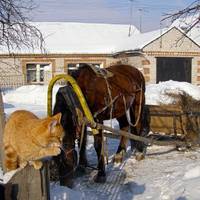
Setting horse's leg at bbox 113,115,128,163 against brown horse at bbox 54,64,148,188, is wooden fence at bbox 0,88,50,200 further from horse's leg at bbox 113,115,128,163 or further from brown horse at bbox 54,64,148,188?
horse's leg at bbox 113,115,128,163

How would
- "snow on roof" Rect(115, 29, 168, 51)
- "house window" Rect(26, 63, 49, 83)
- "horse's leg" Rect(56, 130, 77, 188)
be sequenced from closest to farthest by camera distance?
"horse's leg" Rect(56, 130, 77, 188) < "snow on roof" Rect(115, 29, 168, 51) < "house window" Rect(26, 63, 49, 83)

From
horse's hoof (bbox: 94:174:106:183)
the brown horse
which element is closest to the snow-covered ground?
horse's hoof (bbox: 94:174:106:183)

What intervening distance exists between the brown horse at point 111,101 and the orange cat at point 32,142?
306cm

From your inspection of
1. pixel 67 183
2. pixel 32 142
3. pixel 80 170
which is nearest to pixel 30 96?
pixel 80 170

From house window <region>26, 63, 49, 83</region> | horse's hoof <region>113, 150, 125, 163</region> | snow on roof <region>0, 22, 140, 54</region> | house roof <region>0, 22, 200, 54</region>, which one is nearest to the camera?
horse's hoof <region>113, 150, 125, 163</region>

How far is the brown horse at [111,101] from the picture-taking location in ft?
24.7

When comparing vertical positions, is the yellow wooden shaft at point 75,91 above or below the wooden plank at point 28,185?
above

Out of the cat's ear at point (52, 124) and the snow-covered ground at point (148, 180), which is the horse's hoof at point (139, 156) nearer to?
the snow-covered ground at point (148, 180)

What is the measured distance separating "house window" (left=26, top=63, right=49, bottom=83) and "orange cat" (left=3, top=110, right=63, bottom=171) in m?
30.3

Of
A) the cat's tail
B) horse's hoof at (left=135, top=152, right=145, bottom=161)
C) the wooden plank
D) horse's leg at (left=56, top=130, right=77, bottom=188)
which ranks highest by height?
the cat's tail

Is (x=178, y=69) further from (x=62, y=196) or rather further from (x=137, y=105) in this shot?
(x=62, y=196)

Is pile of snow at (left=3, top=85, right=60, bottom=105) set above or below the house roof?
below

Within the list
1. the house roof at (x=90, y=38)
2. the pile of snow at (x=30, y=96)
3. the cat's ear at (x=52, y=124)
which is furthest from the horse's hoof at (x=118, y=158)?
the house roof at (x=90, y=38)

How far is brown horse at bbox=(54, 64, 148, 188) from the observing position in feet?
24.7
